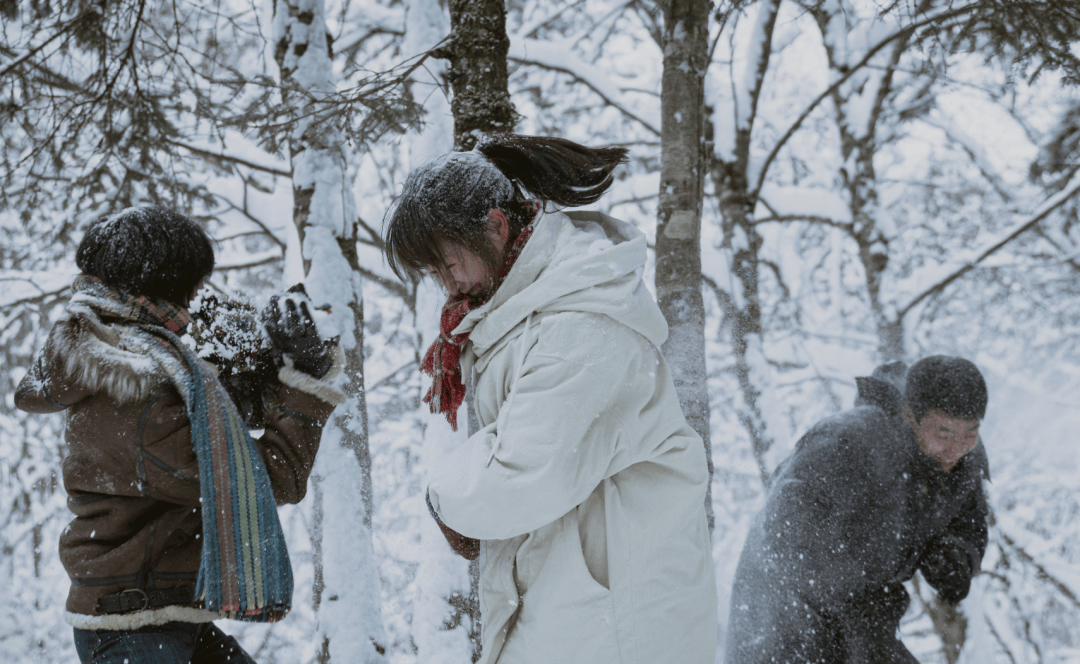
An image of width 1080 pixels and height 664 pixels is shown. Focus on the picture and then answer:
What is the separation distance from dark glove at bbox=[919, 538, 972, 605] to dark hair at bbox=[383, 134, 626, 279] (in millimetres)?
2353

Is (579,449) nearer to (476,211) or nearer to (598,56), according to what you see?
(476,211)

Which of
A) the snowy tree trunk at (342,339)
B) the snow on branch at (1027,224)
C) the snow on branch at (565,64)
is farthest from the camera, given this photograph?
Result: the snow on branch at (565,64)

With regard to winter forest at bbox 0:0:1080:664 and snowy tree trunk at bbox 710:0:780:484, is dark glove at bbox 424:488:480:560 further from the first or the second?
snowy tree trunk at bbox 710:0:780:484

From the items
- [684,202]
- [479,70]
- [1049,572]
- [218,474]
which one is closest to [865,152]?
[1049,572]

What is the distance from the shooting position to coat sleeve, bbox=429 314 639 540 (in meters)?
1.07

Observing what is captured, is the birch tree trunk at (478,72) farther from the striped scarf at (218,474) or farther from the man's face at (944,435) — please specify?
the man's face at (944,435)

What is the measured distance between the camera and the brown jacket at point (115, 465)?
58.4 inches

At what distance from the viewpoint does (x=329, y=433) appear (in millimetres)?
3736

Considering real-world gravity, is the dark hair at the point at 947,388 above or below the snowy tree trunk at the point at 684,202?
below

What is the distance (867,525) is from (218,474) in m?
2.25

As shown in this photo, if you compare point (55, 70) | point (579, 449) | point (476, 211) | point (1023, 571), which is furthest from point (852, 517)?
point (1023, 571)

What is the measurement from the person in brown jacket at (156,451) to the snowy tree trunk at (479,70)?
0.98 m

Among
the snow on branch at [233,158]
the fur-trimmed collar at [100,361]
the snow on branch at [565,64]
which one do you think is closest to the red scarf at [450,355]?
the fur-trimmed collar at [100,361]

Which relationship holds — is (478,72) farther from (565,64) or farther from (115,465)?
(565,64)
